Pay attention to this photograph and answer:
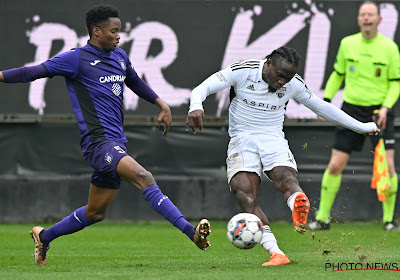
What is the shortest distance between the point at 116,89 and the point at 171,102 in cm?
545

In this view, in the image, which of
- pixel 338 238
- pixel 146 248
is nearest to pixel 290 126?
pixel 338 238

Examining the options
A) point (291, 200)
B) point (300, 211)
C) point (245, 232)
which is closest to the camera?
point (245, 232)

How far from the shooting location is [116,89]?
25.5 feet

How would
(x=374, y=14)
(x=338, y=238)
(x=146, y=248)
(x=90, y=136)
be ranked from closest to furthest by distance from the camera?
1. (x=90, y=136)
2. (x=146, y=248)
3. (x=338, y=238)
4. (x=374, y=14)

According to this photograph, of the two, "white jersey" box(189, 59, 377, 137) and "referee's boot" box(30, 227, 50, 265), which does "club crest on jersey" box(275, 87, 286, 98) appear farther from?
"referee's boot" box(30, 227, 50, 265)

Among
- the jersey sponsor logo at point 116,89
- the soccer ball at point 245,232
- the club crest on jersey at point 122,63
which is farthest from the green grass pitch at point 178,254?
the club crest on jersey at point 122,63

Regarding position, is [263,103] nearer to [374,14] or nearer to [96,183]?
[96,183]

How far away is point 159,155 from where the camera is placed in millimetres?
13383

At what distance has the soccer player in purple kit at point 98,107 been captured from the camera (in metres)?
7.31

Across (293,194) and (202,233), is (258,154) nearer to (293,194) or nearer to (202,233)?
(293,194)

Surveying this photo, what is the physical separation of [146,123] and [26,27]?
7.57 feet

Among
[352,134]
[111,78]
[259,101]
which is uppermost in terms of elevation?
[111,78]

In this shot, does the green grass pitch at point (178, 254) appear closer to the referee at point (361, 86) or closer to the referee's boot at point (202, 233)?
the referee's boot at point (202, 233)

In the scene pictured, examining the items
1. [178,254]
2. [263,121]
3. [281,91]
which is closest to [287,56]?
[281,91]
